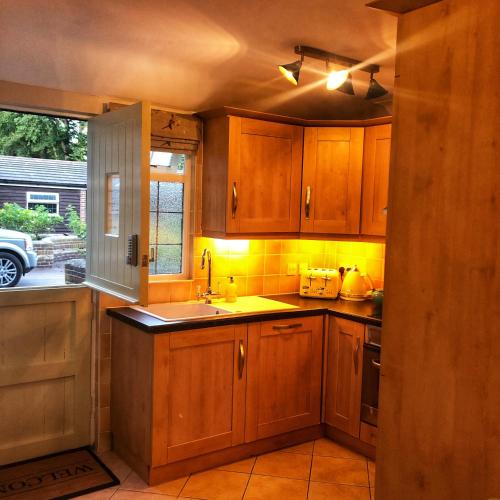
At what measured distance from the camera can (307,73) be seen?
10.4 feet

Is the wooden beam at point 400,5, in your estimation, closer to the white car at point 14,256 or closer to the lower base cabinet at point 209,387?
the lower base cabinet at point 209,387

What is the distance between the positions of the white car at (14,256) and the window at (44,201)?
0.19 m

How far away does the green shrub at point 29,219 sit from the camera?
10.5 ft

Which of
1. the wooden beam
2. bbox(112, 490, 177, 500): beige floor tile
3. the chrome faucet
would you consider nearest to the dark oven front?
the chrome faucet

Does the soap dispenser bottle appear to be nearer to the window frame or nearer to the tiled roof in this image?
the window frame

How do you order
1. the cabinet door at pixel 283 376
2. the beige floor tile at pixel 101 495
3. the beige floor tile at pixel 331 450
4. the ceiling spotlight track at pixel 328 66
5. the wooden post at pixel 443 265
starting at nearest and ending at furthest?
the wooden post at pixel 443 265, the ceiling spotlight track at pixel 328 66, the beige floor tile at pixel 101 495, the cabinet door at pixel 283 376, the beige floor tile at pixel 331 450

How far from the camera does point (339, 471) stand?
3.28 meters

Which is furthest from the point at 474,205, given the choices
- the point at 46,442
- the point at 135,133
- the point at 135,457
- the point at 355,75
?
the point at 46,442

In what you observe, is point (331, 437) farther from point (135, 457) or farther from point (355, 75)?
point (355, 75)

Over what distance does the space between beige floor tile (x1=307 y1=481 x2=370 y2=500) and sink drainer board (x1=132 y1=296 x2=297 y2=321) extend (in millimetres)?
1065

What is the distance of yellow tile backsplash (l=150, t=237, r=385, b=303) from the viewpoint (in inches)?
147

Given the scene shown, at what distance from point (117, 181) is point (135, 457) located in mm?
1598

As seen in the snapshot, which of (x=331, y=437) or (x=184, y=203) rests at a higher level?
(x=184, y=203)

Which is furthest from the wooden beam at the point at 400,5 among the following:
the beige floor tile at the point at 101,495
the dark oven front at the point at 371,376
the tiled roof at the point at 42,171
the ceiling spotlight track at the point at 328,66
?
the beige floor tile at the point at 101,495
